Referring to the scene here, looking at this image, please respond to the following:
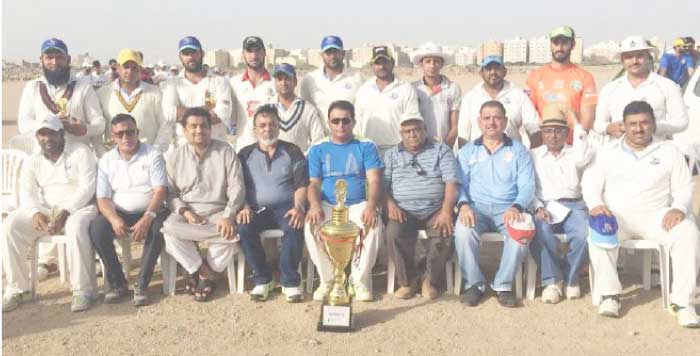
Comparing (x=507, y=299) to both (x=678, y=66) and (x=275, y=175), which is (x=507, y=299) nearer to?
(x=275, y=175)

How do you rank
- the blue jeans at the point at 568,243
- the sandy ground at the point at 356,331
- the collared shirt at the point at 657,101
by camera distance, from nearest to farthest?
1. the sandy ground at the point at 356,331
2. the blue jeans at the point at 568,243
3. the collared shirt at the point at 657,101

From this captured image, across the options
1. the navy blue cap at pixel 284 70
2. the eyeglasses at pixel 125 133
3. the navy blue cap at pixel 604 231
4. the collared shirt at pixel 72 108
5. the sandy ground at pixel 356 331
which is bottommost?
the sandy ground at pixel 356 331

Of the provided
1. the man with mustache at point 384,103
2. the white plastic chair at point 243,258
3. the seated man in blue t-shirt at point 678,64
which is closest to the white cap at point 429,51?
the man with mustache at point 384,103

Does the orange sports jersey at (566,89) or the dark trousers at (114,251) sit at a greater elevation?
the orange sports jersey at (566,89)

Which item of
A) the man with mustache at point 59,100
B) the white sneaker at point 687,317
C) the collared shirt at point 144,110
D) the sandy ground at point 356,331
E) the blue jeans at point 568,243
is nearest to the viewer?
the sandy ground at point 356,331

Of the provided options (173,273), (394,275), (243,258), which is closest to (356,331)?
(394,275)

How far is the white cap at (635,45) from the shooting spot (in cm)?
555

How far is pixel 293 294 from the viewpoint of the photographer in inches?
202

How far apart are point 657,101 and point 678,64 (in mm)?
5630

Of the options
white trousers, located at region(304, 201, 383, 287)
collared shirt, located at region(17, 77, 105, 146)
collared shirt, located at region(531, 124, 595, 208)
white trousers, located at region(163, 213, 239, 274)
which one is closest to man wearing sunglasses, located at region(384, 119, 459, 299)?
white trousers, located at region(304, 201, 383, 287)

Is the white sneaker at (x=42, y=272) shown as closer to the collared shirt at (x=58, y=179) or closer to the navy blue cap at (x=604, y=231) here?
the collared shirt at (x=58, y=179)

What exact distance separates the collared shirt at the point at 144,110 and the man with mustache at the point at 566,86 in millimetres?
3389

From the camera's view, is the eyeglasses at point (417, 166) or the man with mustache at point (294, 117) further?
the man with mustache at point (294, 117)

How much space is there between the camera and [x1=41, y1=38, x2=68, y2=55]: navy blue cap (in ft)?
18.8
